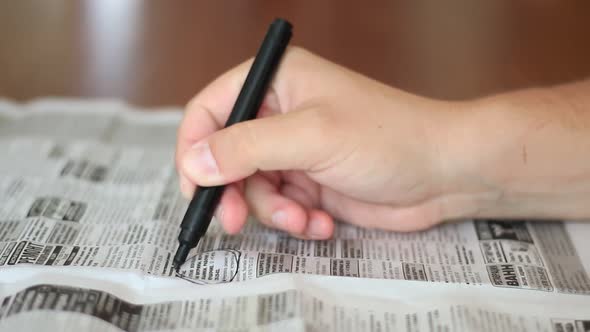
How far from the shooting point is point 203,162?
0.45 metres

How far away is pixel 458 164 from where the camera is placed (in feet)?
1.60

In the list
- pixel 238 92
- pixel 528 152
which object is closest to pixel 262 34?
pixel 238 92

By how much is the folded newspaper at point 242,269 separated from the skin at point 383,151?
0.06 feet

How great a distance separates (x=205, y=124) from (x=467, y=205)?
24cm

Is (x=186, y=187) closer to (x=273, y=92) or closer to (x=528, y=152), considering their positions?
(x=273, y=92)

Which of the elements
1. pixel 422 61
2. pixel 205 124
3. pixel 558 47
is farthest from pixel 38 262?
pixel 558 47

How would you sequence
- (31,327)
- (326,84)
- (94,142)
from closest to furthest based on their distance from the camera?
(31,327)
(326,84)
(94,142)

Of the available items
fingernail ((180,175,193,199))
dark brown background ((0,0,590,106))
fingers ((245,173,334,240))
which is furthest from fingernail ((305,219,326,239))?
dark brown background ((0,0,590,106))

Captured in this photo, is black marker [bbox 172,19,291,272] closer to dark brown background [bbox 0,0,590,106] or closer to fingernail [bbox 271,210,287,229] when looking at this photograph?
fingernail [bbox 271,210,287,229]

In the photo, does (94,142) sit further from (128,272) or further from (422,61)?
(422,61)

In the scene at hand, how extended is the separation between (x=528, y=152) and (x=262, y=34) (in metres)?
0.45

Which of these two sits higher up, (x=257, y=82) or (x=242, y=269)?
(x=257, y=82)

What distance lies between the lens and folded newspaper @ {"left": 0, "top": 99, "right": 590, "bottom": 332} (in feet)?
1.27

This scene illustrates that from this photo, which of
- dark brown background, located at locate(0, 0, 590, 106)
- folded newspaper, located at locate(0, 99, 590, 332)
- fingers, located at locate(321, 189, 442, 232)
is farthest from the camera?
dark brown background, located at locate(0, 0, 590, 106)
